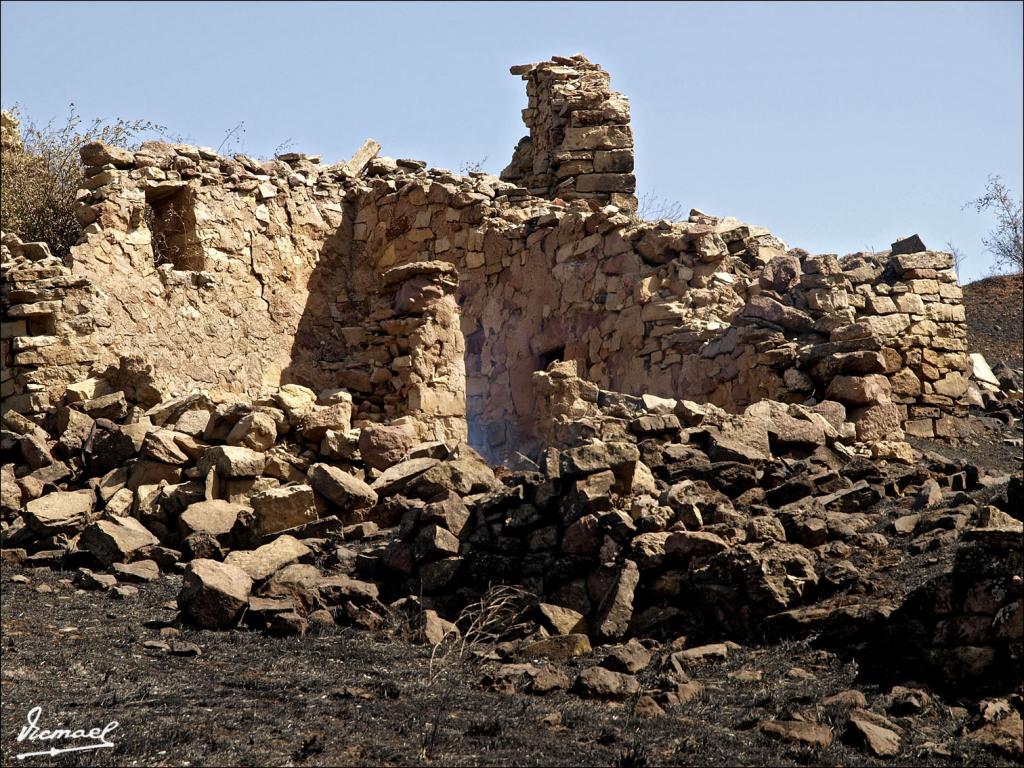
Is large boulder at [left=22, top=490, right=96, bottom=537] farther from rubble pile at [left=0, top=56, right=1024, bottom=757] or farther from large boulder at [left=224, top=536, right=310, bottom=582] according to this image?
large boulder at [left=224, top=536, right=310, bottom=582]

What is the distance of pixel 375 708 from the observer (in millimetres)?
5781

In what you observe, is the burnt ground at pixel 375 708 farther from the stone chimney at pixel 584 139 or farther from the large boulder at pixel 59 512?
the stone chimney at pixel 584 139

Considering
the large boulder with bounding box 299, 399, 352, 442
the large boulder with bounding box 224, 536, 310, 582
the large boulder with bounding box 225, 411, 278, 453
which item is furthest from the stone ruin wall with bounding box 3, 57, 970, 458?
the large boulder with bounding box 224, 536, 310, 582

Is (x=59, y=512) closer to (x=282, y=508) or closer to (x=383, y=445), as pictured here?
(x=282, y=508)

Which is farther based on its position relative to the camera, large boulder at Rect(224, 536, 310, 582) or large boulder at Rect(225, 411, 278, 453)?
large boulder at Rect(225, 411, 278, 453)

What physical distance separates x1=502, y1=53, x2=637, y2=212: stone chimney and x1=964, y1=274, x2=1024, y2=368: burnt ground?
17.3 ft

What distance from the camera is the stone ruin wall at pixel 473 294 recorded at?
11.1 metres

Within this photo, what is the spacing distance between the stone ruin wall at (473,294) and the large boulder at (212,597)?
11.5ft

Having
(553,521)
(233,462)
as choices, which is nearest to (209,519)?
(233,462)

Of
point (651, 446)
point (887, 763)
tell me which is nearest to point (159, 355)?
point (651, 446)

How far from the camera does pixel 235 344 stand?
13.0m

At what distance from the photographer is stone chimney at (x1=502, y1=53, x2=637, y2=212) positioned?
1473 cm

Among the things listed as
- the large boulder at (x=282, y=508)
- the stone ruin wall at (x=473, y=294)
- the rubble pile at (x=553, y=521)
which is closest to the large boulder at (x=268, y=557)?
the rubble pile at (x=553, y=521)

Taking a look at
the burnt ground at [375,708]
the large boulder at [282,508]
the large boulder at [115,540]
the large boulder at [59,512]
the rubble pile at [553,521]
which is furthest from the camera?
the large boulder at [59,512]
